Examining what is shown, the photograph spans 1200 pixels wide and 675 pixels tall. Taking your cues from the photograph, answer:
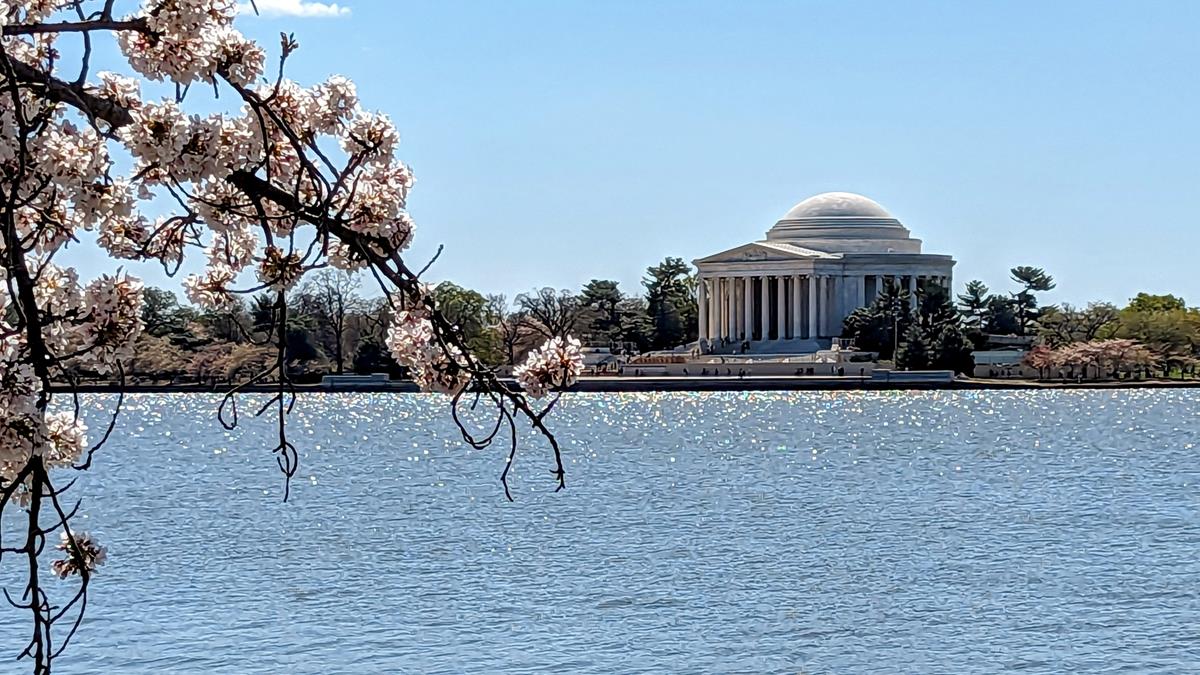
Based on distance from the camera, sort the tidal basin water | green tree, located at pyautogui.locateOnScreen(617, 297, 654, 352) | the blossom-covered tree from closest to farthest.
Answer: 1. the blossom-covered tree
2. the tidal basin water
3. green tree, located at pyautogui.locateOnScreen(617, 297, 654, 352)

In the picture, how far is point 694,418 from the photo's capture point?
79.4 meters

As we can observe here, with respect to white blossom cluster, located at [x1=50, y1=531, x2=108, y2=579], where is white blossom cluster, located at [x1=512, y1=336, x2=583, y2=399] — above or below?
above

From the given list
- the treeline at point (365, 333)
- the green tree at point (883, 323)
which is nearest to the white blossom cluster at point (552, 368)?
the treeline at point (365, 333)

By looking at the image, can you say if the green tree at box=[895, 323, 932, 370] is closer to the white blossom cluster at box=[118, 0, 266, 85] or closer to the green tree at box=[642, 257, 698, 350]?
the green tree at box=[642, 257, 698, 350]

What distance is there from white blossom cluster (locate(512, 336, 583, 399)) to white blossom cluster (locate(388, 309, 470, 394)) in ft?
0.47

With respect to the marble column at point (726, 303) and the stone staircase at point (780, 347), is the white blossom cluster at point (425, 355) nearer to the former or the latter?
the stone staircase at point (780, 347)

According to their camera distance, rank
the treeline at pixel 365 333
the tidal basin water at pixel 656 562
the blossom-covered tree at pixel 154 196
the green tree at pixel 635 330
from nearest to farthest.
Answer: the blossom-covered tree at pixel 154 196 → the tidal basin water at pixel 656 562 → the treeline at pixel 365 333 → the green tree at pixel 635 330

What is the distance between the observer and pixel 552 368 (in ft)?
15.4

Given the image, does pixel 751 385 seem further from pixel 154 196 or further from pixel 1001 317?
pixel 154 196

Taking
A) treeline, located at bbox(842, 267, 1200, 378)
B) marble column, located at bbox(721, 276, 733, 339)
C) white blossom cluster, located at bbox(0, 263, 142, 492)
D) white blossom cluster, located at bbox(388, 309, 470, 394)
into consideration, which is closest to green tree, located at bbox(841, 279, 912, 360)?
treeline, located at bbox(842, 267, 1200, 378)

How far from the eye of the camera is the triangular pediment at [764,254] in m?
126

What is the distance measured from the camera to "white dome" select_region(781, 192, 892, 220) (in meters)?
134

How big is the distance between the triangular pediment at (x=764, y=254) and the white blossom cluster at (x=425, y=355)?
12065 cm

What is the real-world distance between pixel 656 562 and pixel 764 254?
10160 centimetres
